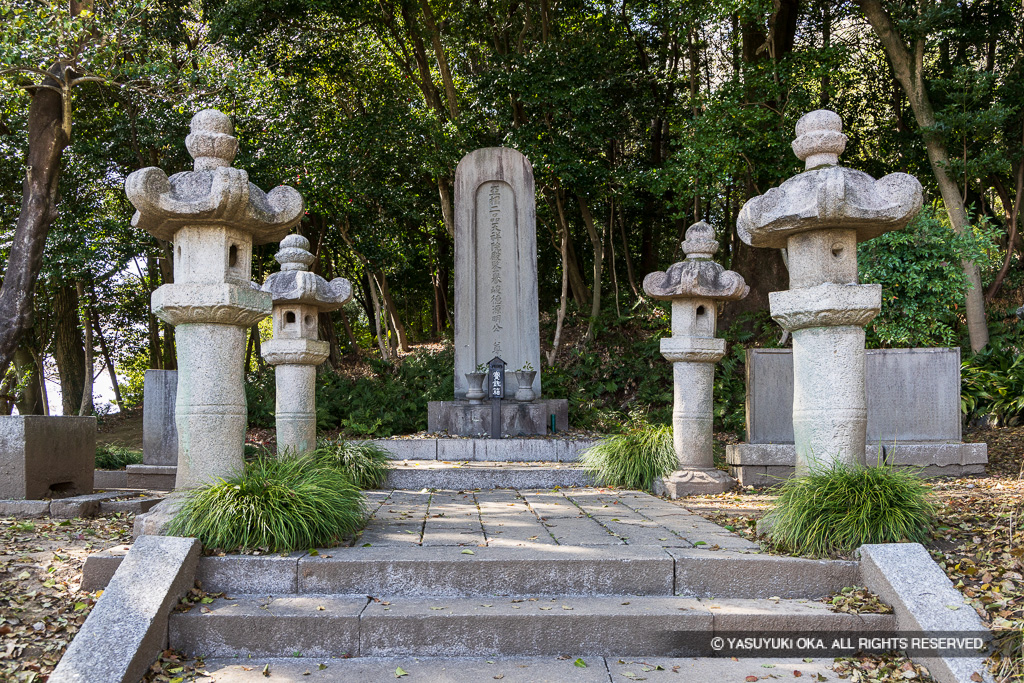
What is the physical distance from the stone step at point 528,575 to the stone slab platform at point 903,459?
290 centimetres

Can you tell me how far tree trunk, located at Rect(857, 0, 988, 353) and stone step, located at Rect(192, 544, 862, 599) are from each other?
8307 millimetres

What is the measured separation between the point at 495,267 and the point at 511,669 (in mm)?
8108

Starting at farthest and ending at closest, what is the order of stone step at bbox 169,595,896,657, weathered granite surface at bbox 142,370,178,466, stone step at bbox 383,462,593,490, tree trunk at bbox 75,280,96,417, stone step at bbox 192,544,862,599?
tree trunk at bbox 75,280,96,417 → weathered granite surface at bbox 142,370,178,466 → stone step at bbox 383,462,593,490 → stone step at bbox 192,544,862,599 → stone step at bbox 169,595,896,657

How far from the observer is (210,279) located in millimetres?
4492

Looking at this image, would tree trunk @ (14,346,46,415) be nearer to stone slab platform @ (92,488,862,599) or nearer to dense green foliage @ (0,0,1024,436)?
dense green foliage @ (0,0,1024,436)

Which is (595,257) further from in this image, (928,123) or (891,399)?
(891,399)

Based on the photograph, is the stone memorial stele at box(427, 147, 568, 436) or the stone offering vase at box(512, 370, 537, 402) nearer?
the stone offering vase at box(512, 370, 537, 402)

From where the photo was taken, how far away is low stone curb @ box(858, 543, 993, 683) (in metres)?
3.10

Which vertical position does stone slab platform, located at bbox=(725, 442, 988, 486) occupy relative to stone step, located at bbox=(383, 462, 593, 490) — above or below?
above

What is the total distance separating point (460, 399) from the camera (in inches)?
411

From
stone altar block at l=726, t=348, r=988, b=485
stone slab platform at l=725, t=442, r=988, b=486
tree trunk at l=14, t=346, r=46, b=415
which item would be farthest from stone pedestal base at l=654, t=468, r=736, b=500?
tree trunk at l=14, t=346, r=46, b=415

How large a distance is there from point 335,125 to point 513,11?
4.50m

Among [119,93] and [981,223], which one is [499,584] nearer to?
[981,223]

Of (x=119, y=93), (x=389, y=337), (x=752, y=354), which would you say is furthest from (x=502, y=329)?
(x=389, y=337)
